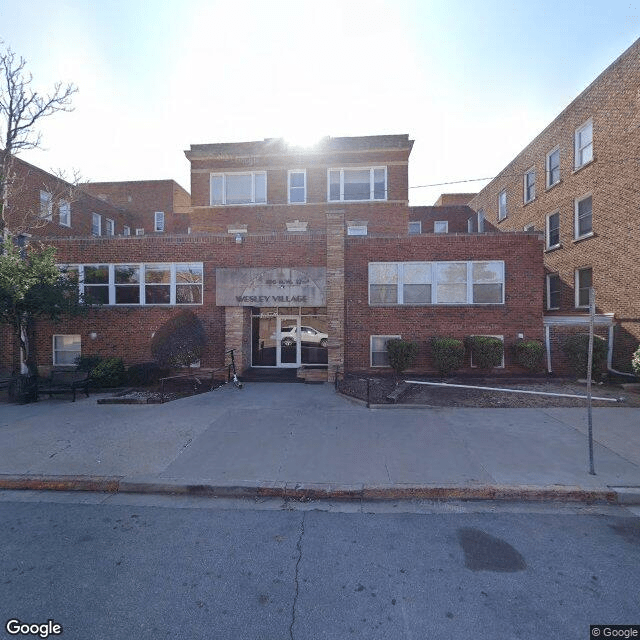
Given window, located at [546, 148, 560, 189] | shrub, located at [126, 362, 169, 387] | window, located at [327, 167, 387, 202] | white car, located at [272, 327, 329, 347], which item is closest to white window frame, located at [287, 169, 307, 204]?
window, located at [327, 167, 387, 202]

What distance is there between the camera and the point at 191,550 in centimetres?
348

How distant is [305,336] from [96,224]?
2217 cm

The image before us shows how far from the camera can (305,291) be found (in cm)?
1167

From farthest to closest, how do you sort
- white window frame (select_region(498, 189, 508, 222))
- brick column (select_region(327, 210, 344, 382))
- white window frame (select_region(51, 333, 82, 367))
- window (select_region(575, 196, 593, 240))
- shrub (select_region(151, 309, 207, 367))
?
white window frame (select_region(498, 189, 508, 222)) < window (select_region(575, 196, 593, 240)) < white window frame (select_region(51, 333, 82, 367)) < brick column (select_region(327, 210, 344, 382)) < shrub (select_region(151, 309, 207, 367))

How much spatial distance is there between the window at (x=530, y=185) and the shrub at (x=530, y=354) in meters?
11.6

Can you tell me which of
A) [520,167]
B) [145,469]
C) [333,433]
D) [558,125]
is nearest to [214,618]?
[145,469]

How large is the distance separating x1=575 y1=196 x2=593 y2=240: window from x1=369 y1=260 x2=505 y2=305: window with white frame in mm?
6260

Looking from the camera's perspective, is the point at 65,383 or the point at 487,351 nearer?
the point at 65,383

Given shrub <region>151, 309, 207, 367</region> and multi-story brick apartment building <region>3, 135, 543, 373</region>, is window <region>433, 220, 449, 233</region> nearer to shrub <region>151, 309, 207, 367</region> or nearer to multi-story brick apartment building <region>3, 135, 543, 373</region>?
multi-story brick apartment building <region>3, 135, 543, 373</region>

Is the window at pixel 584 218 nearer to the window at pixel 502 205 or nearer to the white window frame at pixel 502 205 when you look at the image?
the white window frame at pixel 502 205

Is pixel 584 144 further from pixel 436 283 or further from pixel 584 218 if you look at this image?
pixel 436 283

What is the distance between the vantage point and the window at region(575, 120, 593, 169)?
14266mm

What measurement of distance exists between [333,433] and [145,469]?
3258 millimetres

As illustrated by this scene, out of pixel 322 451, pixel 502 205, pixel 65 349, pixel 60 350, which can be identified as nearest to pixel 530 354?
pixel 322 451
